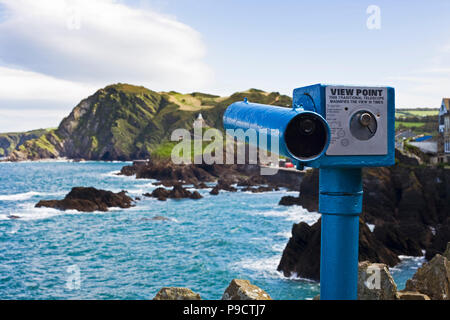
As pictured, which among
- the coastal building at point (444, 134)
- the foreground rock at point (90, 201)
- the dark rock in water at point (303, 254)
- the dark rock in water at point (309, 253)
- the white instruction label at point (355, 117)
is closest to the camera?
the white instruction label at point (355, 117)

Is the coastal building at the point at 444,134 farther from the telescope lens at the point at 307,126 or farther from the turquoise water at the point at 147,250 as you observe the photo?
the telescope lens at the point at 307,126

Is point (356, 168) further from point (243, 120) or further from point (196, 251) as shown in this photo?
point (196, 251)

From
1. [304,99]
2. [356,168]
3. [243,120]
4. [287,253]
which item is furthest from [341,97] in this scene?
[287,253]

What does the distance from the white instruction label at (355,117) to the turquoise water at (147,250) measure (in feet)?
76.0

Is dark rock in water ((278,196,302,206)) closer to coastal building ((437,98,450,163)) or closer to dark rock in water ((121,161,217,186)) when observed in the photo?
coastal building ((437,98,450,163))

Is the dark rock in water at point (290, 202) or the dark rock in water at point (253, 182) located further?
the dark rock in water at point (253, 182)

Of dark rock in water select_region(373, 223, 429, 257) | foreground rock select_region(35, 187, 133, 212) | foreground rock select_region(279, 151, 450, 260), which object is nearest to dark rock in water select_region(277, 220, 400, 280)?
dark rock in water select_region(373, 223, 429, 257)

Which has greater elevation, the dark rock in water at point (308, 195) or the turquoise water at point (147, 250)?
the dark rock in water at point (308, 195)

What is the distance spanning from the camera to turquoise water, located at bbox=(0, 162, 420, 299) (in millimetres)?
28672

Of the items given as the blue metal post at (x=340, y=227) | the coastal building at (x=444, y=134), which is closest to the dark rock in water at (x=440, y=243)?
the coastal building at (x=444, y=134)

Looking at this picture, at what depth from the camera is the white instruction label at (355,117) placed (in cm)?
296

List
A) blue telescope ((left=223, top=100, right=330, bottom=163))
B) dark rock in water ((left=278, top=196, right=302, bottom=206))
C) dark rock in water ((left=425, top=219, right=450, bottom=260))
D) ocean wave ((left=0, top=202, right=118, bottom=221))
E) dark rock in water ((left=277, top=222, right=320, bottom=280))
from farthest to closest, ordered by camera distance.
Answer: dark rock in water ((left=278, top=196, right=302, bottom=206))
ocean wave ((left=0, top=202, right=118, bottom=221))
dark rock in water ((left=425, top=219, right=450, bottom=260))
dark rock in water ((left=277, top=222, right=320, bottom=280))
blue telescope ((left=223, top=100, right=330, bottom=163))

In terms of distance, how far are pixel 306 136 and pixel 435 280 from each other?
9.62 meters

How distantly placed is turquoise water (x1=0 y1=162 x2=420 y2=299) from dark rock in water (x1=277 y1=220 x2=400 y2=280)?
80 centimetres
